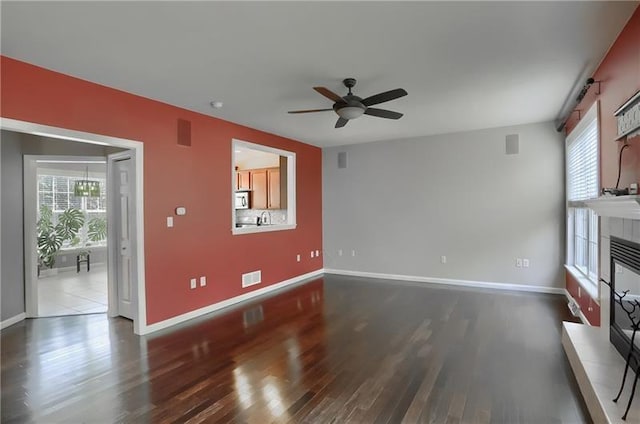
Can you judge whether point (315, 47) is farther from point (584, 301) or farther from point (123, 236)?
point (584, 301)

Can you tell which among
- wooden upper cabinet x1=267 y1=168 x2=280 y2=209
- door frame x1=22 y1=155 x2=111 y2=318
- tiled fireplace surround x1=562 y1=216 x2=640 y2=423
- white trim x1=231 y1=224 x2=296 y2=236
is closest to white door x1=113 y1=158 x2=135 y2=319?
door frame x1=22 y1=155 x2=111 y2=318

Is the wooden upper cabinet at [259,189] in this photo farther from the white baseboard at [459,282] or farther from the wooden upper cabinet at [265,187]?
the white baseboard at [459,282]

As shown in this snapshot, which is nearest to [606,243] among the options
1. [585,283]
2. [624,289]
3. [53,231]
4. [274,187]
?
[624,289]

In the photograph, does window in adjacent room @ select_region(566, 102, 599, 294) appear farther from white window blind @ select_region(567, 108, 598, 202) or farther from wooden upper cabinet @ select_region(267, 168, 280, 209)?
wooden upper cabinet @ select_region(267, 168, 280, 209)

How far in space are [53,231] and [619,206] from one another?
9401 mm

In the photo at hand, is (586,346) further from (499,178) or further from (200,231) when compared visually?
(200,231)

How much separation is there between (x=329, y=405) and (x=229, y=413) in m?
0.69

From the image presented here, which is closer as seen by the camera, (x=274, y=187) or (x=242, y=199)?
(x=274, y=187)

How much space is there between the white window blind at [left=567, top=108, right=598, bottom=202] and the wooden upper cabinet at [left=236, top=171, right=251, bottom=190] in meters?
6.34

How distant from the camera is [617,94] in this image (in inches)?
102

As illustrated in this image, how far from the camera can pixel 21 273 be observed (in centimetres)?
433

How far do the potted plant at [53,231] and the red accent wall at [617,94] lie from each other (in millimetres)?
9313

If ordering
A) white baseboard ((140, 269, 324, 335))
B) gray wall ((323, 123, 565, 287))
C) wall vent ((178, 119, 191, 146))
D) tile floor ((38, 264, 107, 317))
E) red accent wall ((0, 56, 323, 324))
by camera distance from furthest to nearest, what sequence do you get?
gray wall ((323, 123, 565, 287)) < tile floor ((38, 264, 107, 317)) < wall vent ((178, 119, 191, 146)) < white baseboard ((140, 269, 324, 335)) < red accent wall ((0, 56, 323, 324))

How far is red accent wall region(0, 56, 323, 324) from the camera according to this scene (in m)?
3.00
